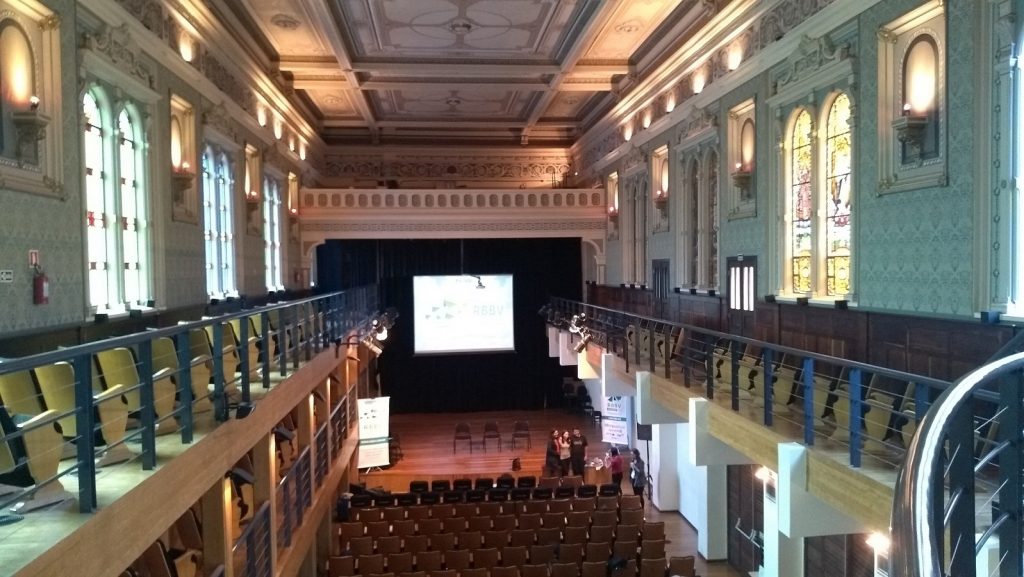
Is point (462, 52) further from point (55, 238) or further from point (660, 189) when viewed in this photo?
point (55, 238)

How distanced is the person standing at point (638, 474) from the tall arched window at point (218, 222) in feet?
32.9

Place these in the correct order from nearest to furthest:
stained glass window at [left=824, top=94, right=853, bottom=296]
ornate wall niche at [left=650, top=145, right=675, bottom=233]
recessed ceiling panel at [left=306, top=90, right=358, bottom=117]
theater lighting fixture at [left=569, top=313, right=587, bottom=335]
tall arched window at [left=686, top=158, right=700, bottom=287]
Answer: stained glass window at [left=824, top=94, right=853, bottom=296] < tall arched window at [left=686, top=158, right=700, bottom=287] < ornate wall niche at [left=650, top=145, right=675, bottom=233] < theater lighting fixture at [left=569, top=313, right=587, bottom=335] < recessed ceiling panel at [left=306, top=90, right=358, bottom=117]

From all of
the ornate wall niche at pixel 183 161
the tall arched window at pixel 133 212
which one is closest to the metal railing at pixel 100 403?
the tall arched window at pixel 133 212

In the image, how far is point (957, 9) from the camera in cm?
655

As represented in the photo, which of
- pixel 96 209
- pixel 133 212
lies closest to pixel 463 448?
pixel 133 212

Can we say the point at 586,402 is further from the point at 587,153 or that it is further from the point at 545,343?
the point at 587,153

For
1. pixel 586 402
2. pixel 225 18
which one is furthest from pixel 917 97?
pixel 586 402

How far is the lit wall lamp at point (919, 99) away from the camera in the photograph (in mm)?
6945

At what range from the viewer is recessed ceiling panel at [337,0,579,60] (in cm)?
1280

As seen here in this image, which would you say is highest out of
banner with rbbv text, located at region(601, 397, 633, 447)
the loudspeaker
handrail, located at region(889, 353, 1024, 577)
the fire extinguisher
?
the fire extinguisher

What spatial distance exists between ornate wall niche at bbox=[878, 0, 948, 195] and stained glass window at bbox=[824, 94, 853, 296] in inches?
32.9

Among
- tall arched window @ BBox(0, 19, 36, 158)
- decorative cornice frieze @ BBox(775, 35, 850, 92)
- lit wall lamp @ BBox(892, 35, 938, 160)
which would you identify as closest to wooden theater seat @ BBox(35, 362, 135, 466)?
tall arched window @ BBox(0, 19, 36, 158)

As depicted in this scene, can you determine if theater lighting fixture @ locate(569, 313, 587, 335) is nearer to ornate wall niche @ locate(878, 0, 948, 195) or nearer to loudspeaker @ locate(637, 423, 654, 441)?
loudspeaker @ locate(637, 423, 654, 441)

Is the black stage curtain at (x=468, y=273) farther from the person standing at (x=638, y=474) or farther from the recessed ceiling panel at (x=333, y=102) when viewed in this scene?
the person standing at (x=638, y=474)
